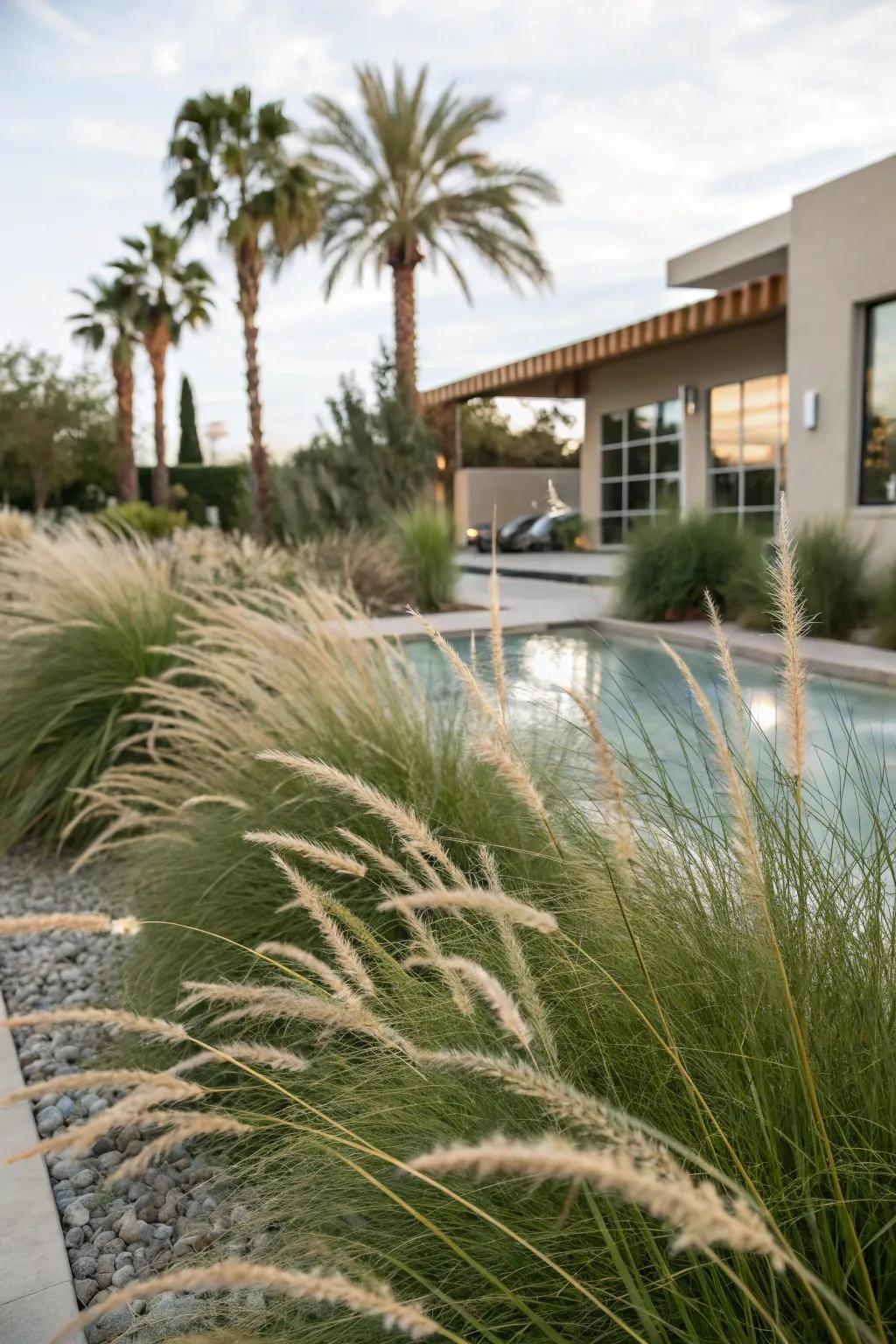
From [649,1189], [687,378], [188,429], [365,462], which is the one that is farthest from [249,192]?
[188,429]

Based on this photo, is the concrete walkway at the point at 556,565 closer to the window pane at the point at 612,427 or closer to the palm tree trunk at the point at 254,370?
the window pane at the point at 612,427

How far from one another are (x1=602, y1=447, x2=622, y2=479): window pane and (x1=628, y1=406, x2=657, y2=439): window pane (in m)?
0.55

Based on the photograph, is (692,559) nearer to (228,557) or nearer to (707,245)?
(228,557)

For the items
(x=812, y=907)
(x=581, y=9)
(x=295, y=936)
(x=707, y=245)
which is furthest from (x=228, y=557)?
(x=707, y=245)

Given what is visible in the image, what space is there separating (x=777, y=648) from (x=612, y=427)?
1448 centimetres

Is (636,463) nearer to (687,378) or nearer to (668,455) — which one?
(668,455)

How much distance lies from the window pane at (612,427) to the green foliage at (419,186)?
3.21 meters

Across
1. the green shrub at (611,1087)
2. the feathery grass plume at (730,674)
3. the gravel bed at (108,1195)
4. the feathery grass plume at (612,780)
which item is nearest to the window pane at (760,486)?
the gravel bed at (108,1195)

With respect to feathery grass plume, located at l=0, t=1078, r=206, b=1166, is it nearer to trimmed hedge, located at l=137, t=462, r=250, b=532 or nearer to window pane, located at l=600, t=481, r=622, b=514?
window pane, located at l=600, t=481, r=622, b=514

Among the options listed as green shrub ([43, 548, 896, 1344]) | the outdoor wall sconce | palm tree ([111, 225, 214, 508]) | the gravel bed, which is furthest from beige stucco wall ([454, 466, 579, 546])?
green shrub ([43, 548, 896, 1344])

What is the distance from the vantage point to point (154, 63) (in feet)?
47.9

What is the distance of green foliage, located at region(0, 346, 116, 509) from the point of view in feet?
115

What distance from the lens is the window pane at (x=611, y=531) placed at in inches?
855

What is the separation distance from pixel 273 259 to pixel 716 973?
21.5 m
